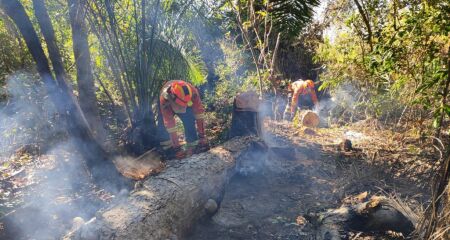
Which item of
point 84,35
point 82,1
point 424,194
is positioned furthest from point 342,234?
point 84,35

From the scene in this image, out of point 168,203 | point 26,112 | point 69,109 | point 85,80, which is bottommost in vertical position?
point 168,203

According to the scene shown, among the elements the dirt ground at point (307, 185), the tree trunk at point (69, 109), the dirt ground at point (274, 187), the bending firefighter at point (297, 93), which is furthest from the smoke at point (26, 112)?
the bending firefighter at point (297, 93)

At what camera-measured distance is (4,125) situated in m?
7.60

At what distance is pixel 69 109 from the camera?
376 cm

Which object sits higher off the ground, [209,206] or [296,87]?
[296,87]

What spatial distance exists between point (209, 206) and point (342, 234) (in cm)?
138

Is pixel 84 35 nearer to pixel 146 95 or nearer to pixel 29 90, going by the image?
pixel 146 95

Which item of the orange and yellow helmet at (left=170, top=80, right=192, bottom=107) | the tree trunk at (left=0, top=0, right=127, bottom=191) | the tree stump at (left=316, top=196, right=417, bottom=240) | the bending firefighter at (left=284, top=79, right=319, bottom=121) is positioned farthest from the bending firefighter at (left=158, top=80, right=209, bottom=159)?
the bending firefighter at (left=284, top=79, right=319, bottom=121)

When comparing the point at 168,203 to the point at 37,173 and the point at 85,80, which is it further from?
the point at 37,173

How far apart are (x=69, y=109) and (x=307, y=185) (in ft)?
10.8

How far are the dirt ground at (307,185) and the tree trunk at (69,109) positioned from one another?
1565 millimetres

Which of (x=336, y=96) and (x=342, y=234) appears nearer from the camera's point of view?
(x=342, y=234)

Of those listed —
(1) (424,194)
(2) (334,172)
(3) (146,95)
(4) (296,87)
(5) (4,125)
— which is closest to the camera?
(1) (424,194)

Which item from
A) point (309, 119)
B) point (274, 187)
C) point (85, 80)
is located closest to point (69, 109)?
point (85, 80)
